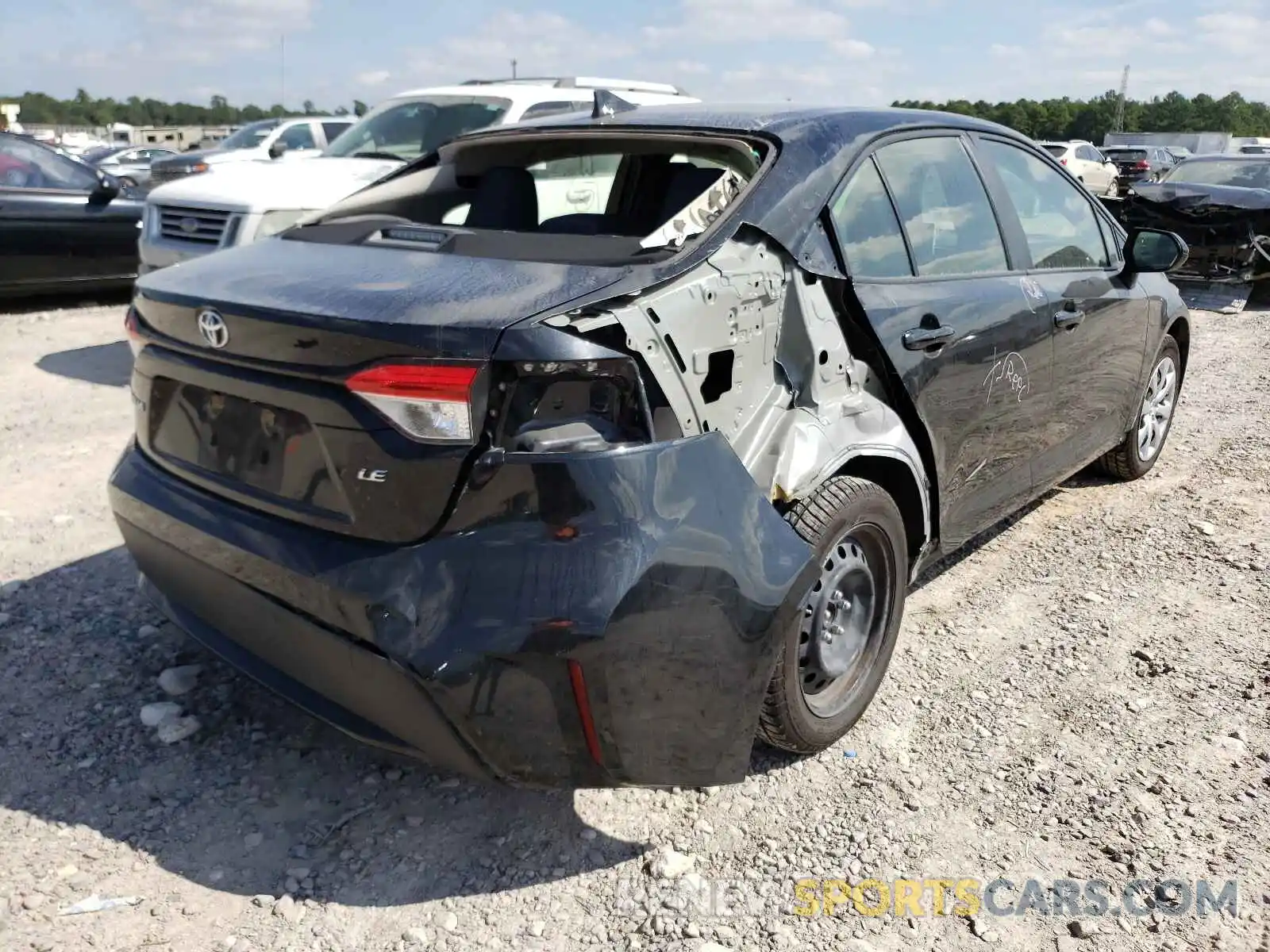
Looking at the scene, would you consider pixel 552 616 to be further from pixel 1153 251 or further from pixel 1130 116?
pixel 1130 116

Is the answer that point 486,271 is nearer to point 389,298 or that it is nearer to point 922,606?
point 389,298

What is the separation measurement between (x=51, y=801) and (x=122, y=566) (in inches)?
56.9

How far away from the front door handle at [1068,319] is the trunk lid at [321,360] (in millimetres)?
2218

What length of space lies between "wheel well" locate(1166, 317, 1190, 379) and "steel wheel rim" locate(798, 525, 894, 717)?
300 cm

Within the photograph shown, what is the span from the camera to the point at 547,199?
4.20 metres

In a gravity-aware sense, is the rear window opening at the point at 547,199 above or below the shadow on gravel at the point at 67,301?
above

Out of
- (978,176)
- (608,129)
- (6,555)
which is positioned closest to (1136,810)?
(978,176)

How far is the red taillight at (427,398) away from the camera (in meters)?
2.05

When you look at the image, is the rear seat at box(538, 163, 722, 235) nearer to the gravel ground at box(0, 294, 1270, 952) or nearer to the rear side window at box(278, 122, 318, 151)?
the gravel ground at box(0, 294, 1270, 952)

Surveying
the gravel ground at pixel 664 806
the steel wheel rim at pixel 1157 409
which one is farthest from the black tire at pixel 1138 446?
the gravel ground at pixel 664 806

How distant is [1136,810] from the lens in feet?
8.92

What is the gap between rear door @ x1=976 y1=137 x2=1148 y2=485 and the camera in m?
3.80

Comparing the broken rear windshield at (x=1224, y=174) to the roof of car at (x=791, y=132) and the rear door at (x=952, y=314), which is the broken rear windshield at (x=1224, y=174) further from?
the roof of car at (x=791, y=132)

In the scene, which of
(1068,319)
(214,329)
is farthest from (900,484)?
(214,329)
